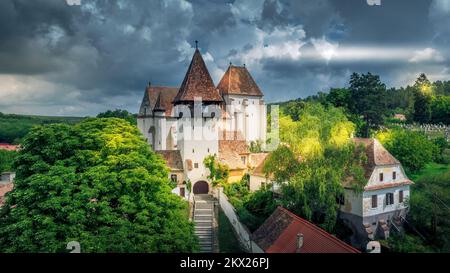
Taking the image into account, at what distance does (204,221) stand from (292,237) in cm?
740

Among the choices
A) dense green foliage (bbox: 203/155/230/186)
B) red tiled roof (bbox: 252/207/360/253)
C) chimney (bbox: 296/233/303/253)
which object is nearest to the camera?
red tiled roof (bbox: 252/207/360/253)

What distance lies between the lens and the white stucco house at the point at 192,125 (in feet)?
76.8

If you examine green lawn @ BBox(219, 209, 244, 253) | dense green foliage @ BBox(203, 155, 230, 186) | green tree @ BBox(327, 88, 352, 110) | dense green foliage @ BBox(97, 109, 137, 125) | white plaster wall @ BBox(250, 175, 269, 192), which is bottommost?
green lawn @ BBox(219, 209, 244, 253)

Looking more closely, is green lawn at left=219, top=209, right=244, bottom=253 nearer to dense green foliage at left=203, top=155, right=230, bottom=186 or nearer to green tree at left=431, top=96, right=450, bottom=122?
dense green foliage at left=203, top=155, right=230, bottom=186

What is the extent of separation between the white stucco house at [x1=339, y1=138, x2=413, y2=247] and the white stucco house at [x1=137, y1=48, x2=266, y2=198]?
8774 mm

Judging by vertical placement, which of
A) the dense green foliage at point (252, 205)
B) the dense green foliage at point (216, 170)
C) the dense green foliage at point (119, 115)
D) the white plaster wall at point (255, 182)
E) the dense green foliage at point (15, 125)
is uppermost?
the dense green foliage at point (119, 115)

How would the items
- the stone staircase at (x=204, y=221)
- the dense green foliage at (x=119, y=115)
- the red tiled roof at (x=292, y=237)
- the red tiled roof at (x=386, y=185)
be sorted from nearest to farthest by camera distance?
the red tiled roof at (x=292, y=237) < the stone staircase at (x=204, y=221) < the red tiled roof at (x=386, y=185) < the dense green foliage at (x=119, y=115)

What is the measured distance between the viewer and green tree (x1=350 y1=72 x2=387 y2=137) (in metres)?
37.3

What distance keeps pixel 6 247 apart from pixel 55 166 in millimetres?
2644

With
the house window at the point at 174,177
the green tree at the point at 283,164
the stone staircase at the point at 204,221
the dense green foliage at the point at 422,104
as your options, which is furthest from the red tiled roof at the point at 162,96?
the dense green foliage at the point at 422,104

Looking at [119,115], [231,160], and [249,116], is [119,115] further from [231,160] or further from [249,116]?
[231,160]

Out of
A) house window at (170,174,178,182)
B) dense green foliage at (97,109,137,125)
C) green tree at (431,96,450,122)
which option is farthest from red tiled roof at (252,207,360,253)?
green tree at (431,96,450,122)

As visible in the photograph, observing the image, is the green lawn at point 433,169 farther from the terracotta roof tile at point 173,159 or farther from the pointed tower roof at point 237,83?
the terracotta roof tile at point 173,159

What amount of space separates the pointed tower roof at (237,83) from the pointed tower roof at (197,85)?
10506 millimetres
